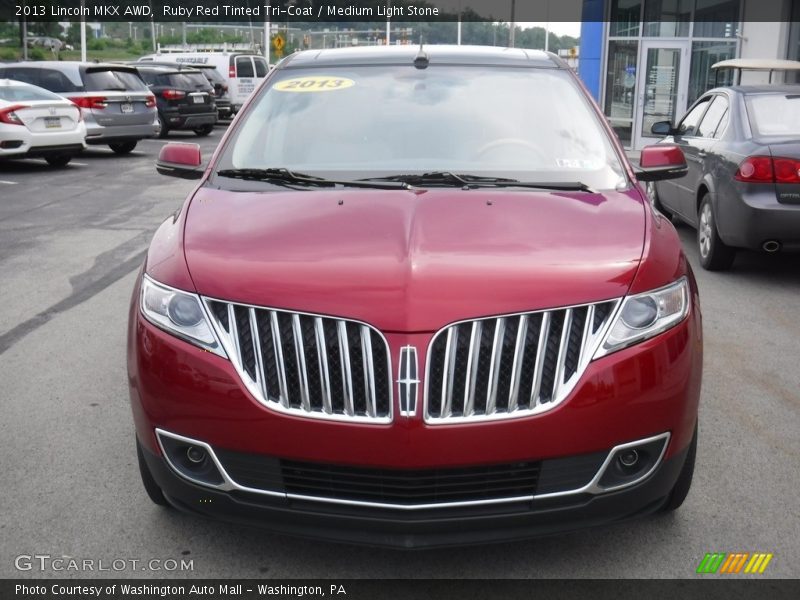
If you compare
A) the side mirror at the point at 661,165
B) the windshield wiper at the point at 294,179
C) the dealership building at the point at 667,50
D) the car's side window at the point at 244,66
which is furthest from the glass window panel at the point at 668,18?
the windshield wiper at the point at 294,179

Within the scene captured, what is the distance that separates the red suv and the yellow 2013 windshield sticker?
126 centimetres

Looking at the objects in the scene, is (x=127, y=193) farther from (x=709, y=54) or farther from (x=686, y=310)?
(x=709, y=54)

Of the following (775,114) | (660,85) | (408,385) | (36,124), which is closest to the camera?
(408,385)

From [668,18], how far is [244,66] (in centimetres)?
1455

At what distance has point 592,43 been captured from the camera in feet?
78.1

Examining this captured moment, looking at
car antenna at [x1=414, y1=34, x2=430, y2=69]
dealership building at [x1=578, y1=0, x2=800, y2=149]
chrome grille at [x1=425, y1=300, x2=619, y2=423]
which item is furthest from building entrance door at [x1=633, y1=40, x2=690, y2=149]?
chrome grille at [x1=425, y1=300, x2=619, y2=423]

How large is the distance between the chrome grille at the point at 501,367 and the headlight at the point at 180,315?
0.68 metres

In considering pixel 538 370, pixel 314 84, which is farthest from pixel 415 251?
pixel 314 84

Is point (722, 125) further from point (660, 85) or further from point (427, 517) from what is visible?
point (660, 85)

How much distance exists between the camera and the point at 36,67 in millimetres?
19266

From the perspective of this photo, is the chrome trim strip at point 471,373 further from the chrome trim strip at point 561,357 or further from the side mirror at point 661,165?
the side mirror at point 661,165

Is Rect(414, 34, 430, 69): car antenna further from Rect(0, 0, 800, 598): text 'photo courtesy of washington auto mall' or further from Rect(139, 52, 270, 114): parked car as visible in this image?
Rect(139, 52, 270, 114): parked car

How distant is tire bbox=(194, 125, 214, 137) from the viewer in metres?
24.9

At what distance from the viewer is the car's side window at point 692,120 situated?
9.45 metres
